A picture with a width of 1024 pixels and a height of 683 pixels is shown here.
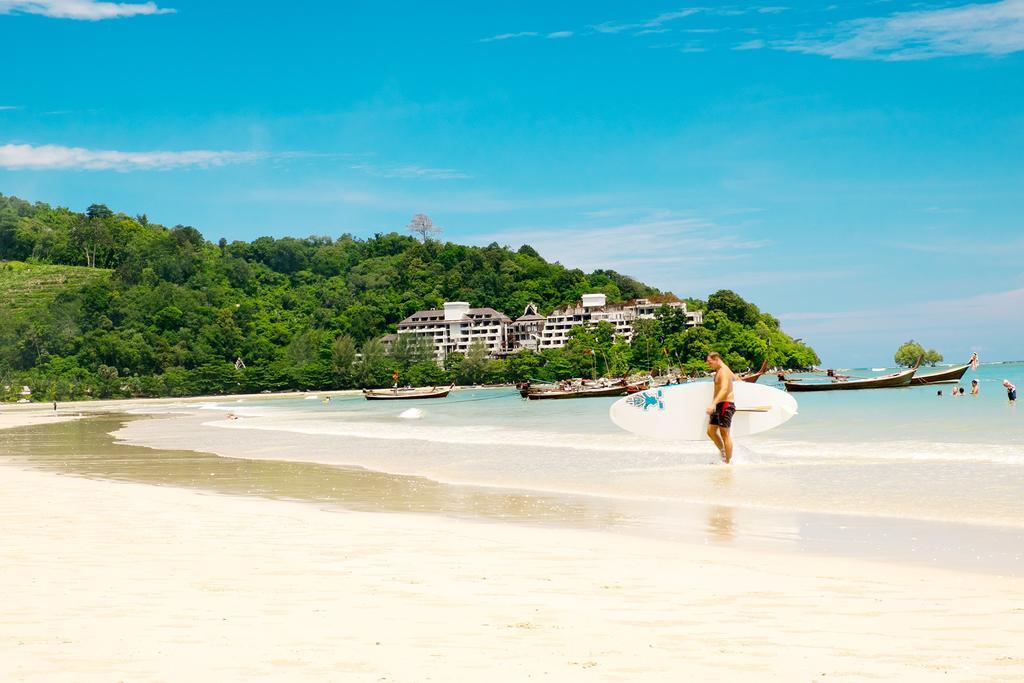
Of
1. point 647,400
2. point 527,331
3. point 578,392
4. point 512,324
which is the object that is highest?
point 512,324

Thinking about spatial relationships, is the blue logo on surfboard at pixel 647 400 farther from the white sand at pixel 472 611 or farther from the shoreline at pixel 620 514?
the white sand at pixel 472 611

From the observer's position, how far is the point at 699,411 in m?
18.6

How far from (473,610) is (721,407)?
10.3m

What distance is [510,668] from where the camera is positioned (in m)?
4.88

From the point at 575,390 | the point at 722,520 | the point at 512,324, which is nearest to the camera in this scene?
the point at 722,520

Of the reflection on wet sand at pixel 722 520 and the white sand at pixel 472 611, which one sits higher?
the white sand at pixel 472 611

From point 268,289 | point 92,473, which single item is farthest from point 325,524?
point 268,289

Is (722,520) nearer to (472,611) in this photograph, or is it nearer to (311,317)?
(472,611)

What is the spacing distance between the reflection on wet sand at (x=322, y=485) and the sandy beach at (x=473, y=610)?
2056mm

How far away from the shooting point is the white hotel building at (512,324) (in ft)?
491

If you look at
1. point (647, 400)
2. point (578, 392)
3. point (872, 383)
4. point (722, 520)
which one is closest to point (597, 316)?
point (578, 392)

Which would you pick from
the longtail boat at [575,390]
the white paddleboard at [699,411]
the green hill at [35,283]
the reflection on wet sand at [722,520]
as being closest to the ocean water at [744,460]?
the reflection on wet sand at [722,520]

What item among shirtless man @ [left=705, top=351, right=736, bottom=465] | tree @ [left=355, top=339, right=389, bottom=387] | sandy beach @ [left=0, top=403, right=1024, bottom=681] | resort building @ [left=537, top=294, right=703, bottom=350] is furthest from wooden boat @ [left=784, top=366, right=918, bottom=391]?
resort building @ [left=537, top=294, right=703, bottom=350]

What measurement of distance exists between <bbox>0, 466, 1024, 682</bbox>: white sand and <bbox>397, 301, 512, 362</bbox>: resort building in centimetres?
13999
